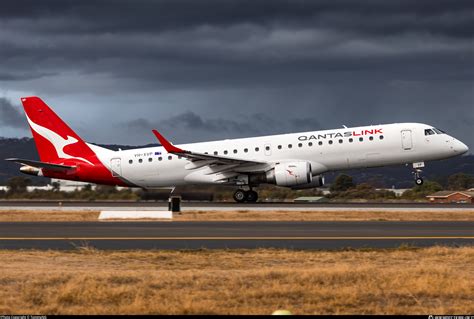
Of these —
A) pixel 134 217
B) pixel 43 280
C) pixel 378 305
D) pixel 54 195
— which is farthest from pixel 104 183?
pixel 378 305

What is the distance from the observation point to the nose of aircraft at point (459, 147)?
49281 mm

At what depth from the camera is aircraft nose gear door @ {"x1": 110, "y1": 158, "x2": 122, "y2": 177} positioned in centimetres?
5269

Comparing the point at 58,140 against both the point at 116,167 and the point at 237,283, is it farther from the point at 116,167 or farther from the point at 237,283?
the point at 237,283

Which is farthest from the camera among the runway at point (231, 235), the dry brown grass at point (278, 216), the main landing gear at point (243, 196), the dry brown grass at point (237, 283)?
the main landing gear at point (243, 196)

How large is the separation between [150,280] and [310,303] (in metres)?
3.66

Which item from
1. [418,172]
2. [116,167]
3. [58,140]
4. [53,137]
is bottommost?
[418,172]

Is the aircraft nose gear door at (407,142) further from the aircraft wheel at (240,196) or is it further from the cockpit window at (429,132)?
the aircraft wheel at (240,196)

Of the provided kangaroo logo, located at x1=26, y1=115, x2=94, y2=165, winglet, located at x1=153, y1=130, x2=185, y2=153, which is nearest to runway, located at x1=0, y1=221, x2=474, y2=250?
winglet, located at x1=153, y1=130, x2=185, y2=153

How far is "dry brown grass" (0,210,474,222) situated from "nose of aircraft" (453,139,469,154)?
9755mm

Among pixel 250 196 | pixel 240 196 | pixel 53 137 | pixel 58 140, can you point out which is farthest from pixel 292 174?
pixel 53 137

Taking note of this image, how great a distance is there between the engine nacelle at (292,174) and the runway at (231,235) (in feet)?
49.1

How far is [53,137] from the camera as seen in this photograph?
54.1 meters

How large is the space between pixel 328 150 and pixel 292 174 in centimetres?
251

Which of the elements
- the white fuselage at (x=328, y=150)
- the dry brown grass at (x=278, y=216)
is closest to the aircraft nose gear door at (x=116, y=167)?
the white fuselage at (x=328, y=150)
